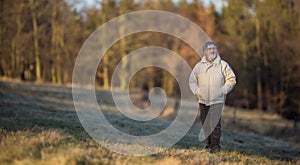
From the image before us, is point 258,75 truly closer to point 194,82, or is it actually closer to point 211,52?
point 194,82

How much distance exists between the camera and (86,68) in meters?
40.0

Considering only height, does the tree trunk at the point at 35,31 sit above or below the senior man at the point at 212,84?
above

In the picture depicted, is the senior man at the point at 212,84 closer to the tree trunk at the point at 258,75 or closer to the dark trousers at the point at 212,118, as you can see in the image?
the dark trousers at the point at 212,118

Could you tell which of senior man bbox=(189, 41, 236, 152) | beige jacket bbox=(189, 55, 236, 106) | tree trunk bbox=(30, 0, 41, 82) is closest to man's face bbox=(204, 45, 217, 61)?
senior man bbox=(189, 41, 236, 152)

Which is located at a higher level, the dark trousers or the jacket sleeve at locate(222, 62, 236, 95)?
the jacket sleeve at locate(222, 62, 236, 95)

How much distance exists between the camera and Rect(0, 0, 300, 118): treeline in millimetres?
35156

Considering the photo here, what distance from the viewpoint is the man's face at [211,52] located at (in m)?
8.48

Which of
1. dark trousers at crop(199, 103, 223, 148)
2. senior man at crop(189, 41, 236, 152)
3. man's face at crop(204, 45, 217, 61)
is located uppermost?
man's face at crop(204, 45, 217, 61)

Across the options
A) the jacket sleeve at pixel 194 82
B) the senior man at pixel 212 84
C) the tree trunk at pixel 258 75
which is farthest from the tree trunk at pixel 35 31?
the senior man at pixel 212 84

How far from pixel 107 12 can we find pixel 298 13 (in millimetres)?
19978

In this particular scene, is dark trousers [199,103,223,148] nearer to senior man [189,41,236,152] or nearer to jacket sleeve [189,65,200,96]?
senior man [189,41,236,152]

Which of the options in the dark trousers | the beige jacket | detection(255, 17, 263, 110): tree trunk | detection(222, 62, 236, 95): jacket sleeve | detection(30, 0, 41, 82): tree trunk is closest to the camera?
detection(222, 62, 236, 95): jacket sleeve

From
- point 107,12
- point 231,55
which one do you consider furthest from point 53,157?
point 107,12

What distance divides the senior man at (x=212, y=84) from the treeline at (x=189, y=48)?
26.2 metres
